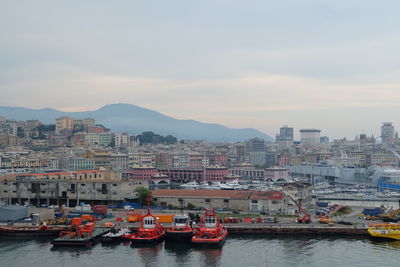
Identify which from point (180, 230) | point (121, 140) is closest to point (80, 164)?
point (121, 140)

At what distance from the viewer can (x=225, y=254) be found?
22.0 metres

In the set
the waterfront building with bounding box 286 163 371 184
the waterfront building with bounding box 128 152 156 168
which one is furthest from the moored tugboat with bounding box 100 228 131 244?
the waterfront building with bounding box 128 152 156 168

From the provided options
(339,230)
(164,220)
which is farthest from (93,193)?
(339,230)

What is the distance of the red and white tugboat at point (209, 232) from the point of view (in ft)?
76.5

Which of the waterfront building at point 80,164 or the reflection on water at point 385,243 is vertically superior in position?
the waterfront building at point 80,164

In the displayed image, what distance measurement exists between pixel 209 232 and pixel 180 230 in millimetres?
1313

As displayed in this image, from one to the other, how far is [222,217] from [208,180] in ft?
116

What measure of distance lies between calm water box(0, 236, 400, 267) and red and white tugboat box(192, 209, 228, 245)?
0.38 metres

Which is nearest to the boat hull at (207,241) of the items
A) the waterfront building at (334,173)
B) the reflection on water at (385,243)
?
the reflection on water at (385,243)

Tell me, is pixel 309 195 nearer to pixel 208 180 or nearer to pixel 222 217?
pixel 222 217

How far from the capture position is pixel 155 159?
85938 millimetres

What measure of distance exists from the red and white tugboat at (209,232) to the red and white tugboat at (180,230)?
12.3 inches

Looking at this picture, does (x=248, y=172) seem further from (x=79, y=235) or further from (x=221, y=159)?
(x=79, y=235)

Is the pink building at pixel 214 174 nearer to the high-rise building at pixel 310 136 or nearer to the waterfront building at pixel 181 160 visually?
the waterfront building at pixel 181 160
